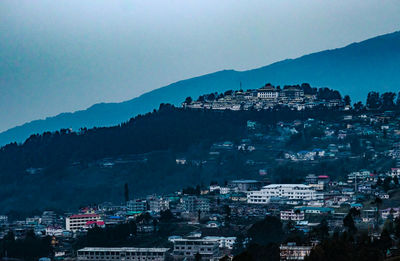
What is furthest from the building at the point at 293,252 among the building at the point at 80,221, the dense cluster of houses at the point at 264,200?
the building at the point at 80,221

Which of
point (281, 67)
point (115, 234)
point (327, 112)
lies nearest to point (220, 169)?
point (327, 112)

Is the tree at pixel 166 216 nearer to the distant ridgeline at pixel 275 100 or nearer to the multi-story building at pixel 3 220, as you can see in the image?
the multi-story building at pixel 3 220

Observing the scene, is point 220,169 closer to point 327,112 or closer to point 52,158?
point 327,112

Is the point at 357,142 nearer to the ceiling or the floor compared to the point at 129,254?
→ nearer to the ceiling

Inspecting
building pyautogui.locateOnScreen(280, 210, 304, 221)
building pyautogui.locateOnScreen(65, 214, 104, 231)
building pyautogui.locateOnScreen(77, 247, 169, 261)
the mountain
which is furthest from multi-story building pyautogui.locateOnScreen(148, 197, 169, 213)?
the mountain

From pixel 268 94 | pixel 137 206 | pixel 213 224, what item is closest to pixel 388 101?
pixel 268 94

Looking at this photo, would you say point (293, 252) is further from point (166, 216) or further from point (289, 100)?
point (289, 100)
